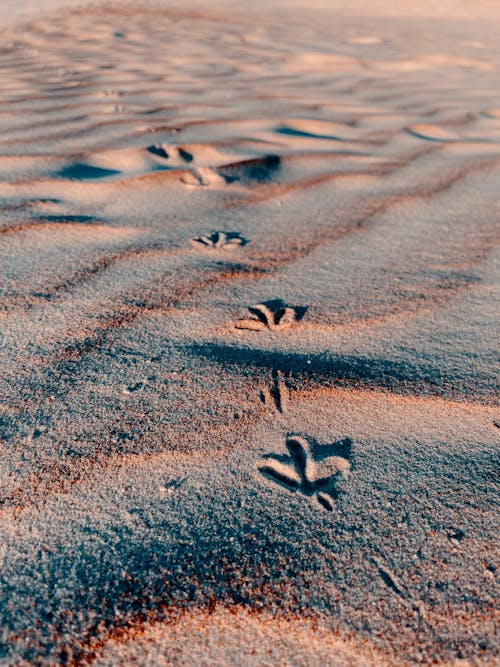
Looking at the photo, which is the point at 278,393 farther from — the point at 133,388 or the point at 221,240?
the point at 221,240

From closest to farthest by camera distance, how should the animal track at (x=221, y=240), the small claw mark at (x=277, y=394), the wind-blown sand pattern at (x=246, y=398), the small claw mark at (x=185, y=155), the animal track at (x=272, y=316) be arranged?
the wind-blown sand pattern at (x=246, y=398) < the small claw mark at (x=277, y=394) < the animal track at (x=272, y=316) < the animal track at (x=221, y=240) < the small claw mark at (x=185, y=155)

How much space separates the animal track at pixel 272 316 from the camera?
1188 millimetres

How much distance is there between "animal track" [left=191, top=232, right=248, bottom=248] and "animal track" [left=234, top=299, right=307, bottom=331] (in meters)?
0.29

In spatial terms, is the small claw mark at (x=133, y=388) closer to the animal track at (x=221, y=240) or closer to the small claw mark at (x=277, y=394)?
the small claw mark at (x=277, y=394)

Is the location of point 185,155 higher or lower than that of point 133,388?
higher

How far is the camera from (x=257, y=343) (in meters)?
1.13

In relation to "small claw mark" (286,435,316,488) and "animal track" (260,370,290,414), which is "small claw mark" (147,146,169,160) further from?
"small claw mark" (286,435,316,488)

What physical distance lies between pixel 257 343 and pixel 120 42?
159 inches

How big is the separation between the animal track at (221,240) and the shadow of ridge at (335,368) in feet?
1.44

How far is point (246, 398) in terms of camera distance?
99 cm

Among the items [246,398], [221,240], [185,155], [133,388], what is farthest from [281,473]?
[185,155]

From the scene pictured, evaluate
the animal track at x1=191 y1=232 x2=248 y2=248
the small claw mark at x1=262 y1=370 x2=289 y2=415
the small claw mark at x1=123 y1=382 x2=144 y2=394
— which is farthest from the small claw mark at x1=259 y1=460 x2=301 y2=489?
the animal track at x1=191 y1=232 x2=248 y2=248

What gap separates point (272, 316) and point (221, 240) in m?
0.37

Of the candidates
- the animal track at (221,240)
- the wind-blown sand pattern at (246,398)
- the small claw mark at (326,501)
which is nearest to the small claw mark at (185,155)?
the wind-blown sand pattern at (246,398)
